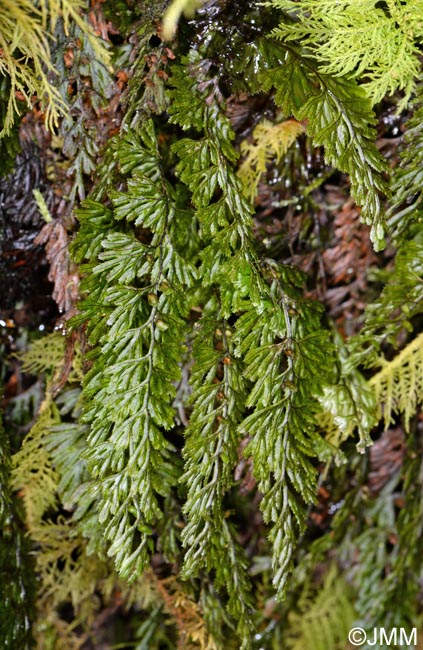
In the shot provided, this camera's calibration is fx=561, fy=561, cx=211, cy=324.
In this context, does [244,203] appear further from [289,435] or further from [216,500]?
[216,500]

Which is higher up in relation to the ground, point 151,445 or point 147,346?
point 147,346

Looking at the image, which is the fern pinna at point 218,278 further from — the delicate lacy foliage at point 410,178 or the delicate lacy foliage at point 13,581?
the delicate lacy foliage at point 13,581

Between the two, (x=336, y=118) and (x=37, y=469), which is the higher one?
(x=336, y=118)

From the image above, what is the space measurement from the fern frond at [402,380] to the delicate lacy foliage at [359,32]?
1.73ft

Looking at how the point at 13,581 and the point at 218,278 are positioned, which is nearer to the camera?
the point at 218,278

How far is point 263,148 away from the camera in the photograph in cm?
116

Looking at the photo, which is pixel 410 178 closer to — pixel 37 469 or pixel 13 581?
pixel 37 469

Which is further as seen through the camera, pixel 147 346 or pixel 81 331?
pixel 81 331

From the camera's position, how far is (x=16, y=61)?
2.77 feet

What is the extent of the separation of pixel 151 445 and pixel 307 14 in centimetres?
76

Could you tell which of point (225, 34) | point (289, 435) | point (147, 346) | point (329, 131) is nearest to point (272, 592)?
point (289, 435)

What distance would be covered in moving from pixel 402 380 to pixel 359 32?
664mm

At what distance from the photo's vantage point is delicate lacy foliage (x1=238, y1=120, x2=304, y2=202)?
115 cm

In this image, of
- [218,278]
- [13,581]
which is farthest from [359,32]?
[13,581]
